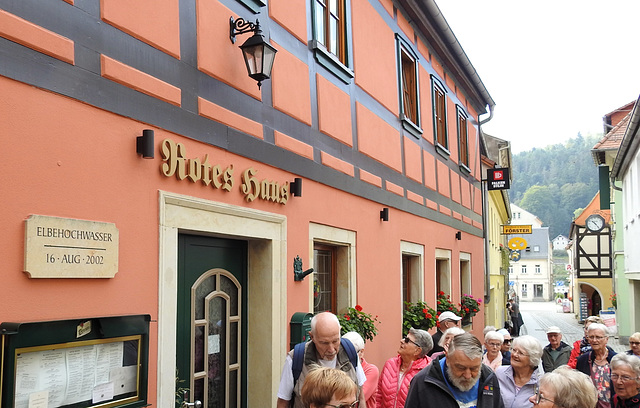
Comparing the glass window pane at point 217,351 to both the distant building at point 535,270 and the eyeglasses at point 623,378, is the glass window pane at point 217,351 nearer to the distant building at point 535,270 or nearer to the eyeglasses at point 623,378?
the eyeglasses at point 623,378

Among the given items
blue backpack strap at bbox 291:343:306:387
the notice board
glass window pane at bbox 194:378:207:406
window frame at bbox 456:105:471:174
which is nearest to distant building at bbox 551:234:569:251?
window frame at bbox 456:105:471:174

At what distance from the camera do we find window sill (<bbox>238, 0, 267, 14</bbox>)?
6014 mm

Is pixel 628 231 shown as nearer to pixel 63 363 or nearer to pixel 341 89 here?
pixel 341 89

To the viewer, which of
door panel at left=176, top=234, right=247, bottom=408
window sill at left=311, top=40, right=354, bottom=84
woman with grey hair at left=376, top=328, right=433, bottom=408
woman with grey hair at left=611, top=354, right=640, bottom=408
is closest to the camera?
woman with grey hair at left=611, top=354, right=640, bottom=408

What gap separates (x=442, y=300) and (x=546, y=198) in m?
120

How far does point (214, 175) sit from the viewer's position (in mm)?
5266

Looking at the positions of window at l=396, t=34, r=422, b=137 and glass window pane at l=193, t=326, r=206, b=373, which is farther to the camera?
window at l=396, t=34, r=422, b=137

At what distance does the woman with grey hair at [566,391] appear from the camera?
3.72 m

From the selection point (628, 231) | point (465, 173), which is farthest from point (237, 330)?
point (628, 231)

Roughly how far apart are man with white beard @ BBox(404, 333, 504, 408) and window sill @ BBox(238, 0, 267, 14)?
341 centimetres

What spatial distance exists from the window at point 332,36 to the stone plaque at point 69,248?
3944 mm

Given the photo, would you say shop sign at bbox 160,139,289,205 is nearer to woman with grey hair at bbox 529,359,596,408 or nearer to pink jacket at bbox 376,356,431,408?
pink jacket at bbox 376,356,431,408

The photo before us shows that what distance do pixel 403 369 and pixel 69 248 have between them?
2.95m

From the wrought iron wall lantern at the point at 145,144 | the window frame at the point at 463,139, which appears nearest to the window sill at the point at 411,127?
the window frame at the point at 463,139
